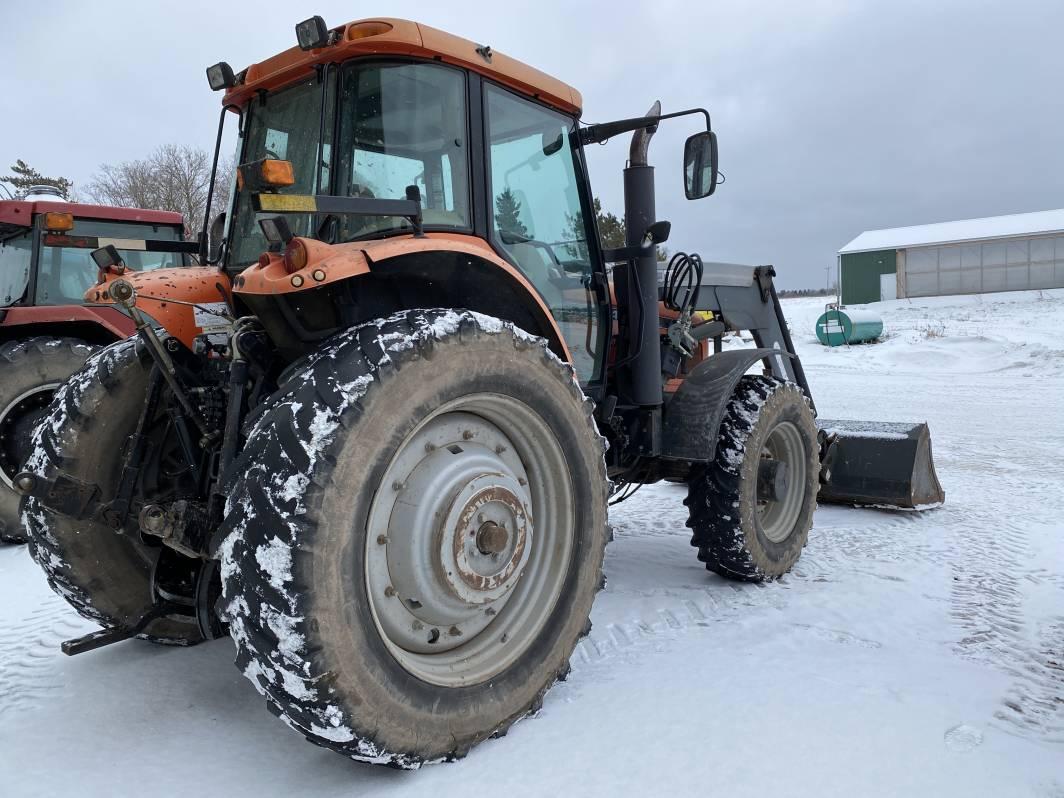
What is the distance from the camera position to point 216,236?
3.54 metres

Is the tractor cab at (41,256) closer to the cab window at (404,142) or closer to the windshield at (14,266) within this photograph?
the windshield at (14,266)

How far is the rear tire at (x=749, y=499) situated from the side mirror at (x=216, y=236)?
101 inches

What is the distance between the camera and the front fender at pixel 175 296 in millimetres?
2891

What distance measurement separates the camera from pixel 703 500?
159 inches

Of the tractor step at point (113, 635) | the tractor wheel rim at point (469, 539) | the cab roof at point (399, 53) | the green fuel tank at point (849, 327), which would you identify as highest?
the cab roof at point (399, 53)

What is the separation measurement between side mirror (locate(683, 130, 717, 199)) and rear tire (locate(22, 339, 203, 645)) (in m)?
2.42

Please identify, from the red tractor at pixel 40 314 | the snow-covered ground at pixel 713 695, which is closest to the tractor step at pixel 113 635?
the snow-covered ground at pixel 713 695

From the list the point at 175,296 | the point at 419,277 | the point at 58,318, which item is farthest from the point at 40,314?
the point at 419,277

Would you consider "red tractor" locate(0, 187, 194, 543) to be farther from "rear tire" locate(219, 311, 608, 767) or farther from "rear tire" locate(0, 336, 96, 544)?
"rear tire" locate(219, 311, 608, 767)

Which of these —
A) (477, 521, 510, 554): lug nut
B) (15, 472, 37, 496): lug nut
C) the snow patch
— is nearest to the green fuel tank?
(477, 521, 510, 554): lug nut

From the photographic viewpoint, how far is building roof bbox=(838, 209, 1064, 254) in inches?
1184

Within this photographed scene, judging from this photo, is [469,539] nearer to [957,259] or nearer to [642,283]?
[642,283]

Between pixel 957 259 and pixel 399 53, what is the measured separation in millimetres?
33116

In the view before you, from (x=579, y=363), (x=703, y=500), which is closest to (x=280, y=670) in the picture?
(x=579, y=363)
